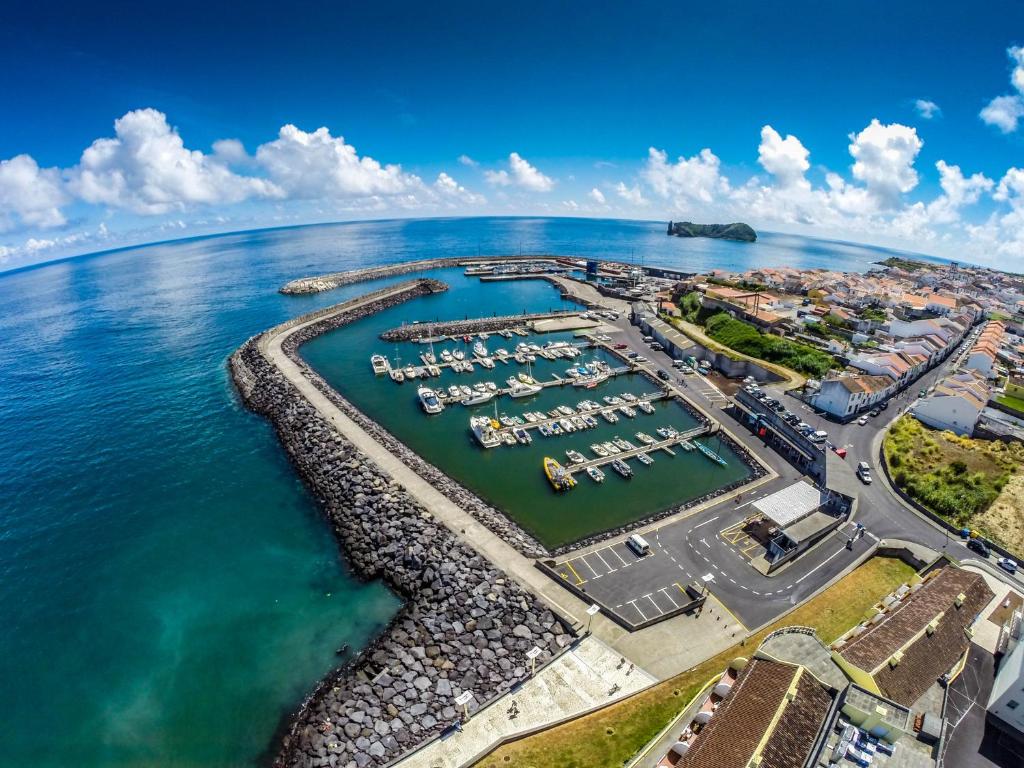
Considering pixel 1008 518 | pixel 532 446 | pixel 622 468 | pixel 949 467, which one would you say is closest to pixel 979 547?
pixel 1008 518

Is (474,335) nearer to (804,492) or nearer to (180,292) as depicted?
(804,492)

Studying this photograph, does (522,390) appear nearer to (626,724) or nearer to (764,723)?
(626,724)

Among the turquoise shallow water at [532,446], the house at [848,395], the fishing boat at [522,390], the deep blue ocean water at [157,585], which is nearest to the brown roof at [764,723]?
the turquoise shallow water at [532,446]

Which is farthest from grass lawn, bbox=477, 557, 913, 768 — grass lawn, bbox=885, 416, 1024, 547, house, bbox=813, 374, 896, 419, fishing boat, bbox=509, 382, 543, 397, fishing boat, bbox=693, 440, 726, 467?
fishing boat, bbox=509, 382, 543, 397

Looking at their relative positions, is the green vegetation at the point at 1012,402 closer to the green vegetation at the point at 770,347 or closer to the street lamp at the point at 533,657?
the green vegetation at the point at 770,347

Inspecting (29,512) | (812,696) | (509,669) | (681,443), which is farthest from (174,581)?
(681,443)
